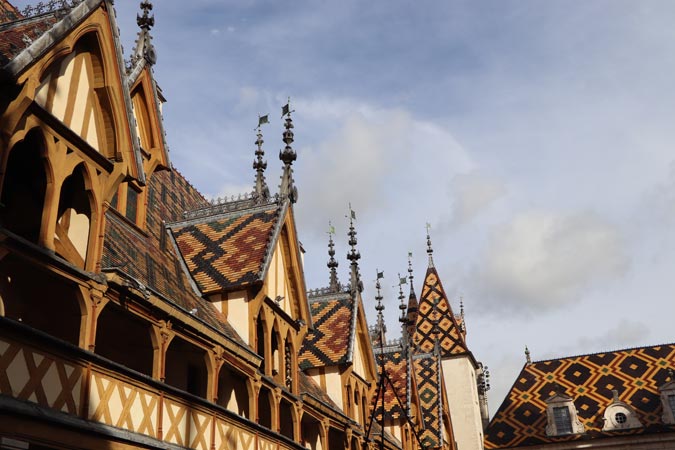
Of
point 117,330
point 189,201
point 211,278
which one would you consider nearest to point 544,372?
point 189,201

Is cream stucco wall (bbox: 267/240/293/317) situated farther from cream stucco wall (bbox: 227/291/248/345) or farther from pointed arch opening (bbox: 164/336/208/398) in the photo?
pointed arch opening (bbox: 164/336/208/398)

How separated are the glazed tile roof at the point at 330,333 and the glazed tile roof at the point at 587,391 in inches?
1002

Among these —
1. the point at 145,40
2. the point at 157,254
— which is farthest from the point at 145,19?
the point at 157,254

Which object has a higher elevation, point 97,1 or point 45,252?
point 97,1

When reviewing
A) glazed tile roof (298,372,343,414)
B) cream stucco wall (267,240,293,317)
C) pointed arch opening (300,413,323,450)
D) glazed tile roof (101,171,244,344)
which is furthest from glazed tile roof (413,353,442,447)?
glazed tile roof (101,171,244,344)

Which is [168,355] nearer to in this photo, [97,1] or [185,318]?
[185,318]

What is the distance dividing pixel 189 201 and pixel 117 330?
29.4ft

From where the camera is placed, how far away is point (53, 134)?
1016 centimetres

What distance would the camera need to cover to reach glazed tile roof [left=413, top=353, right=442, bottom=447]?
3319cm

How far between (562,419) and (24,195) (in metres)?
41.6

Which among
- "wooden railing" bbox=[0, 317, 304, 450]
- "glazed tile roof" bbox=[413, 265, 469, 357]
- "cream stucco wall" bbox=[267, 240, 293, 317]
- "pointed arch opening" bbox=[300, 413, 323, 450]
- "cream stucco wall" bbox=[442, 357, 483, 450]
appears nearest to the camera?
"wooden railing" bbox=[0, 317, 304, 450]

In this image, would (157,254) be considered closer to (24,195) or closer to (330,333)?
(24,195)

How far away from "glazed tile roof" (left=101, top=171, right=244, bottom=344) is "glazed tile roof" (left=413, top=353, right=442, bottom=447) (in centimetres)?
1626

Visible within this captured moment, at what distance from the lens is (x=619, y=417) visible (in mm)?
45219
